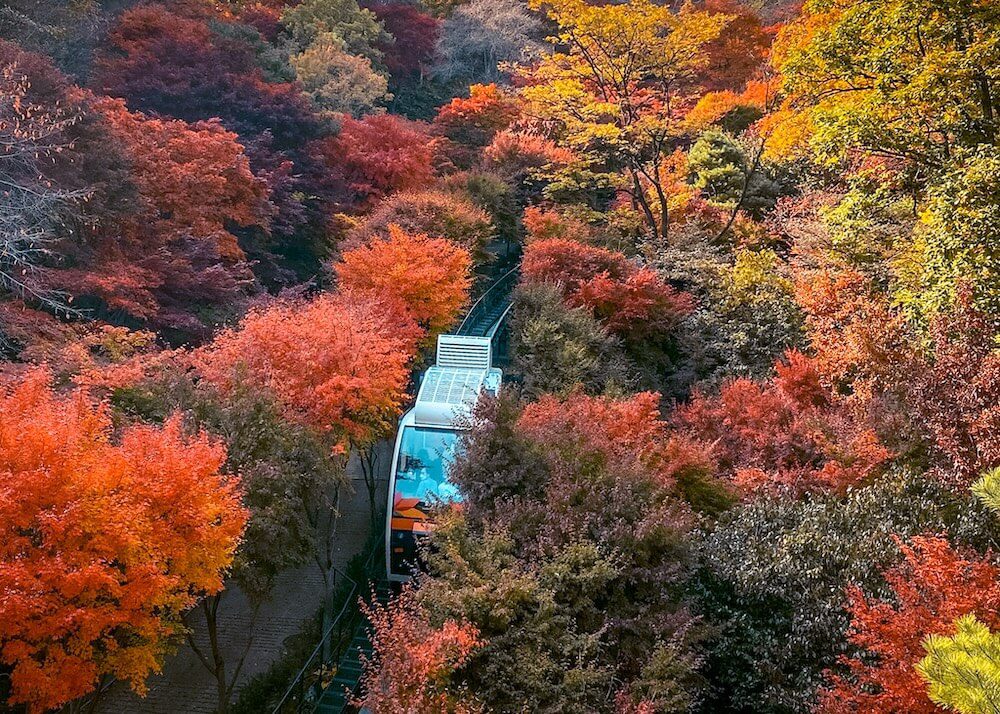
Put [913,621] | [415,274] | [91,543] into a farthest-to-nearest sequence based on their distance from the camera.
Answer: [415,274]
[91,543]
[913,621]

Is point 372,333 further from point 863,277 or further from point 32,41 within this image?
point 32,41

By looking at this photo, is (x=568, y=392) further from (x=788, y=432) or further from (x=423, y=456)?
(x=788, y=432)

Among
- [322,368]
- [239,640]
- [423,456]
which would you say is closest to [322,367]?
[322,368]

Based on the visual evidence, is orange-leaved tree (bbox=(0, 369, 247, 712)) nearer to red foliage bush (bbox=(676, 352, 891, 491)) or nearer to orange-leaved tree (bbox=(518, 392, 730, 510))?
orange-leaved tree (bbox=(518, 392, 730, 510))

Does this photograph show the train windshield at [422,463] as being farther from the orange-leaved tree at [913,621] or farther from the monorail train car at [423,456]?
the orange-leaved tree at [913,621]

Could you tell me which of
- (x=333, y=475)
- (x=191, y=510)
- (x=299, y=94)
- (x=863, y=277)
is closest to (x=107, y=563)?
(x=191, y=510)
